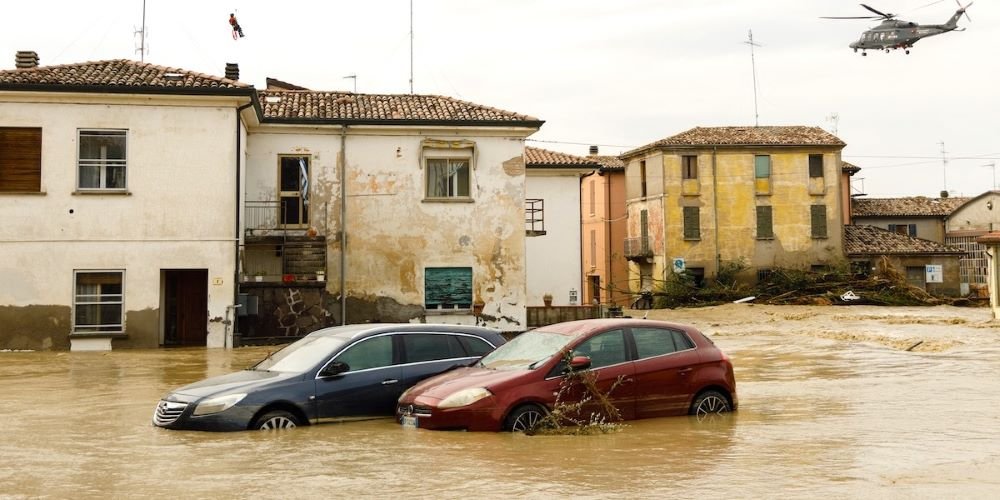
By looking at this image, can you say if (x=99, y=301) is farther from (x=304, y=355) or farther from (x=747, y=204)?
(x=747, y=204)

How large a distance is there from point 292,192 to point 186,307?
4750 millimetres

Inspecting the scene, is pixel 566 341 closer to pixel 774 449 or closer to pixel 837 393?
pixel 774 449

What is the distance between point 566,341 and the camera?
37.7ft

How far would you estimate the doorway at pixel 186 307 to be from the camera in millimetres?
25828

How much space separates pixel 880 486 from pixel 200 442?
21.9 ft

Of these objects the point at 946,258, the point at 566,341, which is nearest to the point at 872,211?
the point at 946,258

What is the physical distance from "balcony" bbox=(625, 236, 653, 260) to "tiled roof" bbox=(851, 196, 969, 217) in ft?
45.5

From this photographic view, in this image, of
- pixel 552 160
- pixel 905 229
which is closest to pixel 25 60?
pixel 552 160

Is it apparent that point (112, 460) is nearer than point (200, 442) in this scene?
Yes

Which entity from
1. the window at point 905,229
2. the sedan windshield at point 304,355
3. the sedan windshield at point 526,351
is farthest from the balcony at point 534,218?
the window at point 905,229

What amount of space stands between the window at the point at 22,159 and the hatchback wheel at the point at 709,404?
1914 cm

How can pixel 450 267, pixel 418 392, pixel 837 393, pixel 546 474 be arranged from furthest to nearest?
pixel 450 267
pixel 837 393
pixel 418 392
pixel 546 474

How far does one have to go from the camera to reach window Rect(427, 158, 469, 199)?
2912cm

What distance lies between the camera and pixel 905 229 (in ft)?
194
